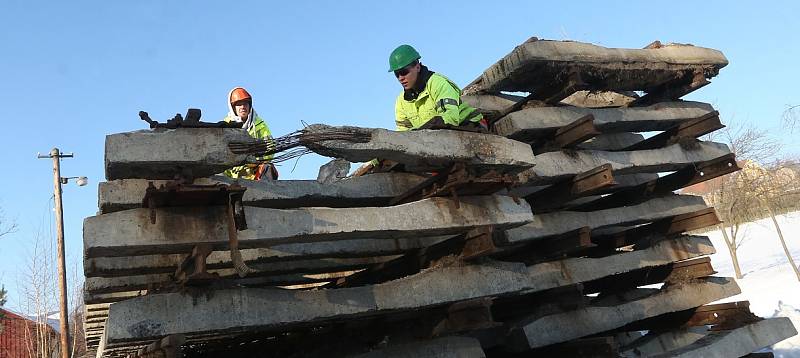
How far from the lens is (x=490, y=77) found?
16.4ft

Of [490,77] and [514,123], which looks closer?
[514,123]


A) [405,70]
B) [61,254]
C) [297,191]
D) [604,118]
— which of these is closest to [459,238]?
[297,191]

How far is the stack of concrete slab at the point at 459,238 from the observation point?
272cm

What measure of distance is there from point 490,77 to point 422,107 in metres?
0.90

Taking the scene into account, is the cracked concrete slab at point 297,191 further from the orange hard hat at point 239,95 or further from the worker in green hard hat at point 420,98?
the orange hard hat at point 239,95

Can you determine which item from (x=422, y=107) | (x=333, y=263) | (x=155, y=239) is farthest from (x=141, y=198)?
(x=422, y=107)

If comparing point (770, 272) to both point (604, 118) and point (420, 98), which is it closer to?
point (604, 118)

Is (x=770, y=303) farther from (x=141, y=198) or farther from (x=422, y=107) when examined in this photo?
(x=141, y=198)

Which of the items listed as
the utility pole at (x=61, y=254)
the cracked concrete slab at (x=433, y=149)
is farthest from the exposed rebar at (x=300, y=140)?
the utility pole at (x=61, y=254)

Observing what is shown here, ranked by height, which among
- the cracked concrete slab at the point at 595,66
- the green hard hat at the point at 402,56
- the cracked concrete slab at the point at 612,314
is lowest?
the cracked concrete slab at the point at 612,314

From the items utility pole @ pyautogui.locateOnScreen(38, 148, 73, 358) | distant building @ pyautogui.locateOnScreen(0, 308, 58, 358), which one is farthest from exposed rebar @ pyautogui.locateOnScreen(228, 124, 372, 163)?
distant building @ pyautogui.locateOnScreen(0, 308, 58, 358)

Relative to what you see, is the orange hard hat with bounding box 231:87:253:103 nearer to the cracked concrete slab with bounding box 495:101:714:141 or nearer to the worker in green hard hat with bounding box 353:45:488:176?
the worker in green hard hat with bounding box 353:45:488:176

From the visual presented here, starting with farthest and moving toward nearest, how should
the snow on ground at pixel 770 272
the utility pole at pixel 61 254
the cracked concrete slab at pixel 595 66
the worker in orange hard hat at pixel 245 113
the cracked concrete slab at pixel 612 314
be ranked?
the utility pole at pixel 61 254 < the snow on ground at pixel 770 272 < the worker in orange hard hat at pixel 245 113 < the cracked concrete slab at pixel 595 66 < the cracked concrete slab at pixel 612 314

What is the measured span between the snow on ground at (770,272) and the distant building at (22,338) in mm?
21838
